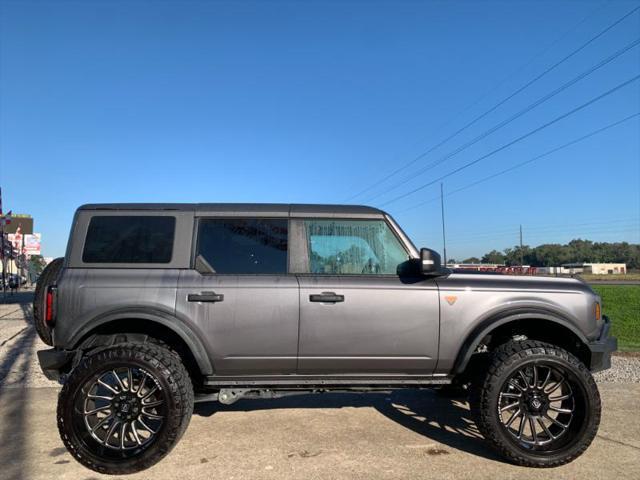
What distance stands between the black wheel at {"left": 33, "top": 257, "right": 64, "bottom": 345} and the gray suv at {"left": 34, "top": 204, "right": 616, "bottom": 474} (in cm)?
2

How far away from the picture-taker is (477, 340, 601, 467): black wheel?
3.53 meters

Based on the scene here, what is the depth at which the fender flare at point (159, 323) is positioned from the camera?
143 inches

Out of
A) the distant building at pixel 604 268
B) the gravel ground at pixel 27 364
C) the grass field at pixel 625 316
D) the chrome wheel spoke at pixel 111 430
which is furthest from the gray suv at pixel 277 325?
the distant building at pixel 604 268

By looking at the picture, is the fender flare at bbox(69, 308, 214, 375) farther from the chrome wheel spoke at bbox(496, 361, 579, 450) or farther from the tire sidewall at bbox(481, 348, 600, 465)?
the chrome wheel spoke at bbox(496, 361, 579, 450)

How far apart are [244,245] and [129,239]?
95 centimetres

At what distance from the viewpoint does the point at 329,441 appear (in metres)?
4.01

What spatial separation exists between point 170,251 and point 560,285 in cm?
327

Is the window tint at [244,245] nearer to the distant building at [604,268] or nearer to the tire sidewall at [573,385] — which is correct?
the tire sidewall at [573,385]

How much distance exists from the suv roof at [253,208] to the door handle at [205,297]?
2.40 feet

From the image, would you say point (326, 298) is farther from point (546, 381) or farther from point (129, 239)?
point (546, 381)

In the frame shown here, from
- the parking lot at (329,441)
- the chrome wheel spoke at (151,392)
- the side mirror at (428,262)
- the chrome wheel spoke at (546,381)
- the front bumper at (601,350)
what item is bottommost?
the parking lot at (329,441)

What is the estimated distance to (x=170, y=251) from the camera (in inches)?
152

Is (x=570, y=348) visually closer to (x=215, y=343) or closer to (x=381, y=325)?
(x=381, y=325)

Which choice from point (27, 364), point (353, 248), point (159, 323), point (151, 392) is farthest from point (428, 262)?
point (27, 364)
